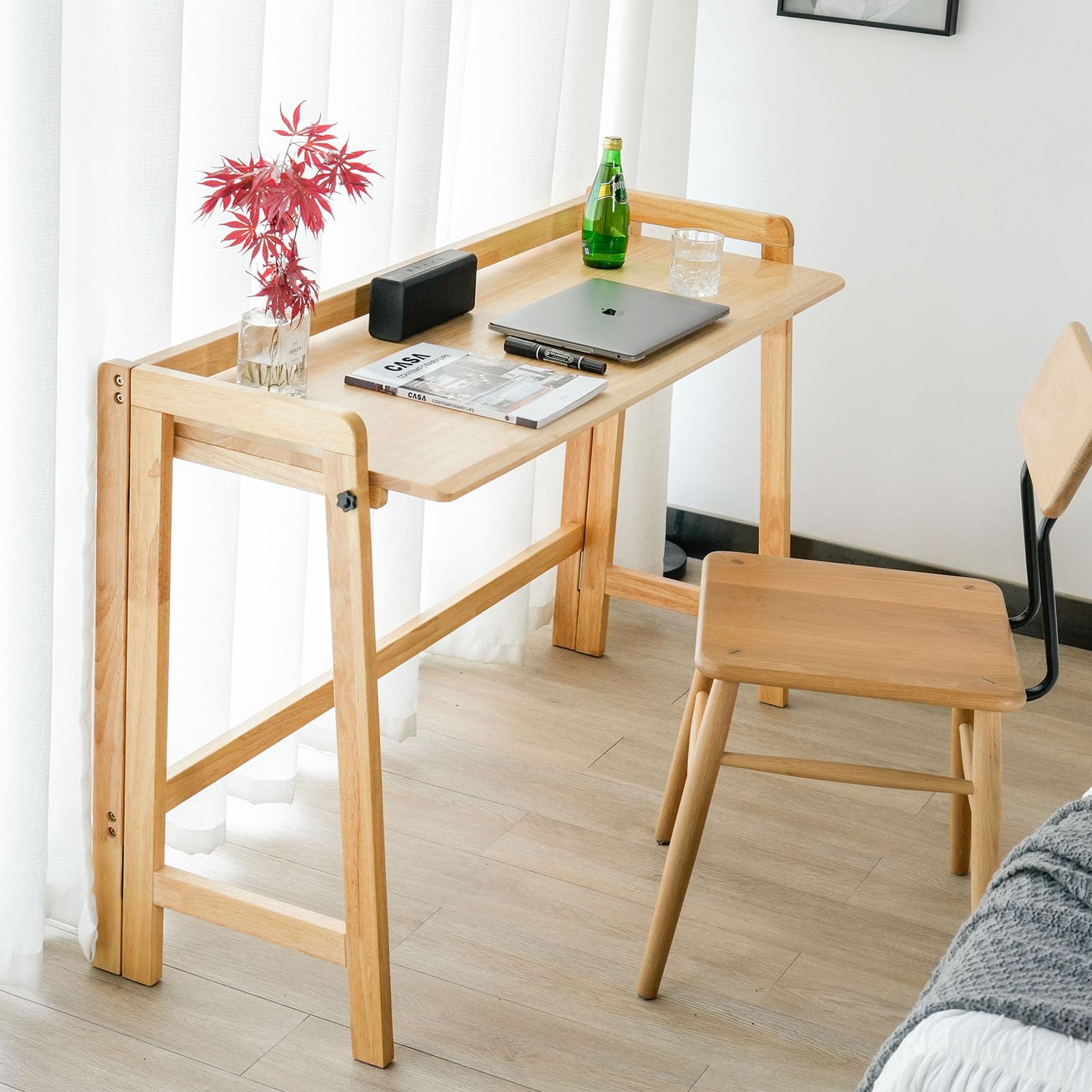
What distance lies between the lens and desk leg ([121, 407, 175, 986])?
1646mm

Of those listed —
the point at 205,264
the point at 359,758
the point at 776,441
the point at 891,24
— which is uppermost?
the point at 891,24

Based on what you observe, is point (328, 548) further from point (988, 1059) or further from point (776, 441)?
point (776, 441)

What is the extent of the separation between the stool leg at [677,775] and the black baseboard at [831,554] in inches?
28.1

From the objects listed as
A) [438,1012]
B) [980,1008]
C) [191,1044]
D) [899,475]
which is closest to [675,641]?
[899,475]

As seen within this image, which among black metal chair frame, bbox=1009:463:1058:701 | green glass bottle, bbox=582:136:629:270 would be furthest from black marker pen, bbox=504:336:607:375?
black metal chair frame, bbox=1009:463:1058:701

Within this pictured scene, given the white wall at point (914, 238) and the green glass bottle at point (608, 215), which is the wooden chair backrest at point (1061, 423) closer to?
the green glass bottle at point (608, 215)

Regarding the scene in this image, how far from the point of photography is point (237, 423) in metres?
1.57

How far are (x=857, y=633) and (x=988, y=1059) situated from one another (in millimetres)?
770

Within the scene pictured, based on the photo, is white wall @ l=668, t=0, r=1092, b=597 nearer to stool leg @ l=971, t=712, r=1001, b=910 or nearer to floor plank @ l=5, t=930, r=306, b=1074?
stool leg @ l=971, t=712, r=1001, b=910

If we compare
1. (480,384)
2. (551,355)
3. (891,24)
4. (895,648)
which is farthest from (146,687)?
(891,24)

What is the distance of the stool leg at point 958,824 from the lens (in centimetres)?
213

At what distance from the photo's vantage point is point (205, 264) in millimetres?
1849

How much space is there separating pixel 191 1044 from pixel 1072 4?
218cm

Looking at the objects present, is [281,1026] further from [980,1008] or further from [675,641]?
[675,641]
